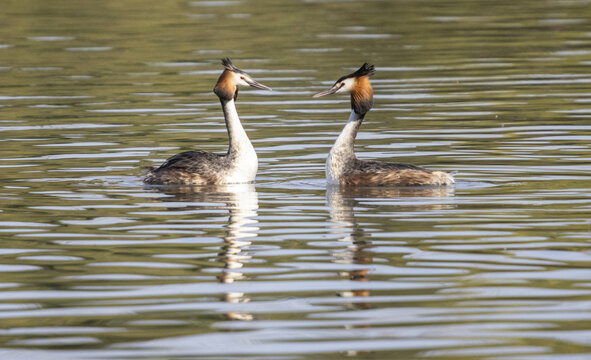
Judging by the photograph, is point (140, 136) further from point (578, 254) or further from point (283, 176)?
point (578, 254)

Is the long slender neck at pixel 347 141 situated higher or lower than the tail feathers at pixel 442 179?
higher

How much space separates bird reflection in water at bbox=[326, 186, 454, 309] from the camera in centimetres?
1103

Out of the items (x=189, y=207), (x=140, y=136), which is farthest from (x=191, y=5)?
(x=189, y=207)

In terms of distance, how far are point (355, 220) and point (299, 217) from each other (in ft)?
1.92

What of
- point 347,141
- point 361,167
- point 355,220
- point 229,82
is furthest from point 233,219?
point 229,82

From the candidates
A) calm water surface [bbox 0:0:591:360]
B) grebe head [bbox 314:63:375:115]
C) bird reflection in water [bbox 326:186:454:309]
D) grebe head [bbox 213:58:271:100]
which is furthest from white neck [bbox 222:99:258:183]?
grebe head [bbox 314:63:375:115]

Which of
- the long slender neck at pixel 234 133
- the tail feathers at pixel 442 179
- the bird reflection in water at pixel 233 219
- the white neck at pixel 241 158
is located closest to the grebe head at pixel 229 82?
the long slender neck at pixel 234 133

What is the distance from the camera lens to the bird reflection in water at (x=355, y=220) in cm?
1103

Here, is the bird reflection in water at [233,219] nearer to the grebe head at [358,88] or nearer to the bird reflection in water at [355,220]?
the bird reflection in water at [355,220]

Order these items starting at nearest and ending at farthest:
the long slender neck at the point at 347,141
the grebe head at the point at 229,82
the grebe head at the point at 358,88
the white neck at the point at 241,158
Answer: the long slender neck at the point at 347,141 < the white neck at the point at 241,158 < the grebe head at the point at 358,88 < the grebe head at the point at 229,82

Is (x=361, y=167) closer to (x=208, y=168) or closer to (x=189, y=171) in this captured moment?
(x=208, y=168)

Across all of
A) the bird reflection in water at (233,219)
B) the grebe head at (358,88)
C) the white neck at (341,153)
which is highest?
the grebe head at (358,88)

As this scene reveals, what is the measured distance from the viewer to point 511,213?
535 inches

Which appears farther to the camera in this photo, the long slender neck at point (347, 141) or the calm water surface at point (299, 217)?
the long slender neck at point (347, 141)
